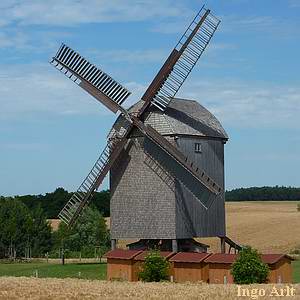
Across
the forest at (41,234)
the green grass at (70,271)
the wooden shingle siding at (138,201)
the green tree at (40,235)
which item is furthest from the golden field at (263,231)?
the wooden shingle siding at (138,201)

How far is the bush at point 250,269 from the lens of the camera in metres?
36.2

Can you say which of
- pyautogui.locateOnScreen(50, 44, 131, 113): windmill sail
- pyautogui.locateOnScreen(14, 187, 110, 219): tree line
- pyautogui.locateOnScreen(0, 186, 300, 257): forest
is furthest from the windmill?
pyautogui.locateOnScreen(14, 187, 110, 219): tree line

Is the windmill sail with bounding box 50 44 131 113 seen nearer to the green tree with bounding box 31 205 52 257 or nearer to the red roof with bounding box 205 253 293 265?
the red roof with bounding box 205 253 293 265

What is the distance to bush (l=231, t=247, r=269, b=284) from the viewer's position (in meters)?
36.2

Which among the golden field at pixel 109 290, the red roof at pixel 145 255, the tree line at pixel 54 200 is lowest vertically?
the golden field at pixel 109 290

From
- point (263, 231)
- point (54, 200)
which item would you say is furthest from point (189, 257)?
point (54, 200)

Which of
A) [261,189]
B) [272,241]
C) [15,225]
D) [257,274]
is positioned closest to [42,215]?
[15,225]

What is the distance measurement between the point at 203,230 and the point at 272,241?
30961mm

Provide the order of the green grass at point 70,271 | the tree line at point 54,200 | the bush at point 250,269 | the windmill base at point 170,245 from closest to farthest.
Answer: the bush at point 250,269 → the windmill base at point 170,245 → the green grass at point 70,271 → the tree line at point 54,200

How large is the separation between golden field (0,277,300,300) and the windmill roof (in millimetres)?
9374

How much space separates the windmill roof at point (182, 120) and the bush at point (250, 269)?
8750 mm

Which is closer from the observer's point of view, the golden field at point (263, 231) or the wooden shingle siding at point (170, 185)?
the wooden shingle siding at point (170, 185)

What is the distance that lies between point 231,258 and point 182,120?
28.6 ft

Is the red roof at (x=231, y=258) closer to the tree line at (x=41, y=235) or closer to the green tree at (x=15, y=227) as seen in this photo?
the tree line at (x=41, y=235)
